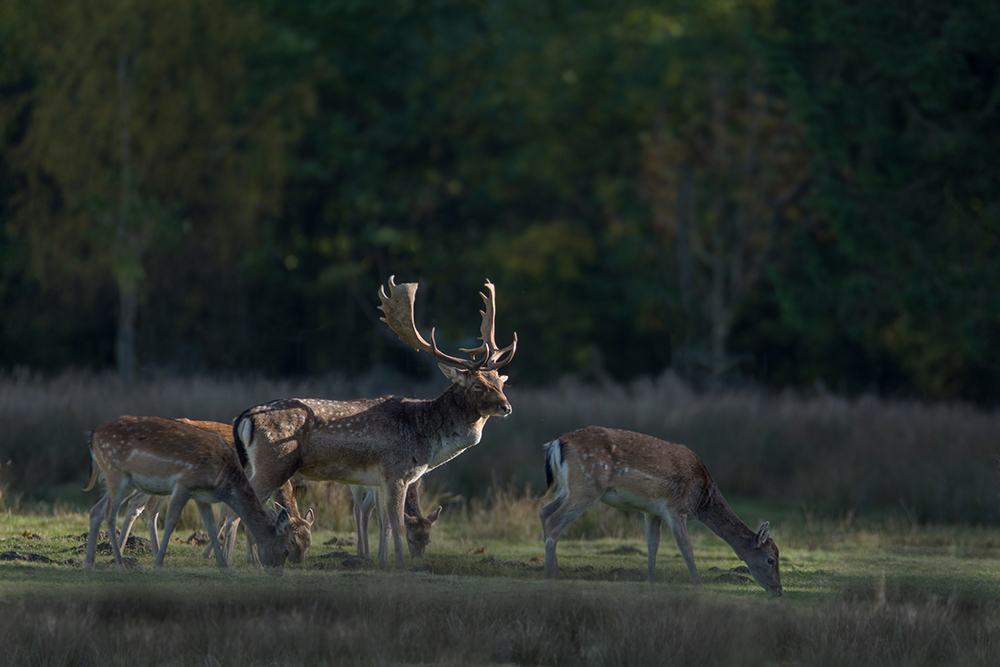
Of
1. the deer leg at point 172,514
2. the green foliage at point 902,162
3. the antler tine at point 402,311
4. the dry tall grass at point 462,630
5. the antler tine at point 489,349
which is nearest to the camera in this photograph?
the dry tall grass at point 462,630

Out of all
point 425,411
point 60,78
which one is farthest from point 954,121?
point 60,78

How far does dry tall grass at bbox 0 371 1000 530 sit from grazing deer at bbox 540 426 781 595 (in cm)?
318

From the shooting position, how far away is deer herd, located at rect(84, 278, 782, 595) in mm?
9992

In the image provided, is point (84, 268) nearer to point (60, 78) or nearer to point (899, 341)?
point (60, 78)

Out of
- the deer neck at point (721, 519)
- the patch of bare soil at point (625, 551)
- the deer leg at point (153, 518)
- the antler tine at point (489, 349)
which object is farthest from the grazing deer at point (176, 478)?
the patch of bare soil at point (625, 551)

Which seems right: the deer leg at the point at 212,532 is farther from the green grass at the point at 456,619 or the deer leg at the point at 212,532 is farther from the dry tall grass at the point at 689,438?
the dry tall grass at the point at 689,438

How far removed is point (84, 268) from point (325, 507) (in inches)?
611

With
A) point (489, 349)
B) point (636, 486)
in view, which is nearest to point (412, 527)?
point (489, 349)

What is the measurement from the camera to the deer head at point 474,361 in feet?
37.0

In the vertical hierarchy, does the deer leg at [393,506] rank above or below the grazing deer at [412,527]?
above

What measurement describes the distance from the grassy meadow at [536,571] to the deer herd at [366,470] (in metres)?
0.30

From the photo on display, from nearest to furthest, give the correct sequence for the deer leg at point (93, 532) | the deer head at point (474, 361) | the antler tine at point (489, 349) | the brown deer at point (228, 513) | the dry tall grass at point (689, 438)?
the deer leg at point (93, 532) < the brown deer at point (228, 513) < the deer head at point (474, 361) < the antler tine at point (489, 349) < the dry tall grass at point (689, 438)

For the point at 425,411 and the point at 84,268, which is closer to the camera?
the point at 425,411

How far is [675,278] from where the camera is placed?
31188mm
